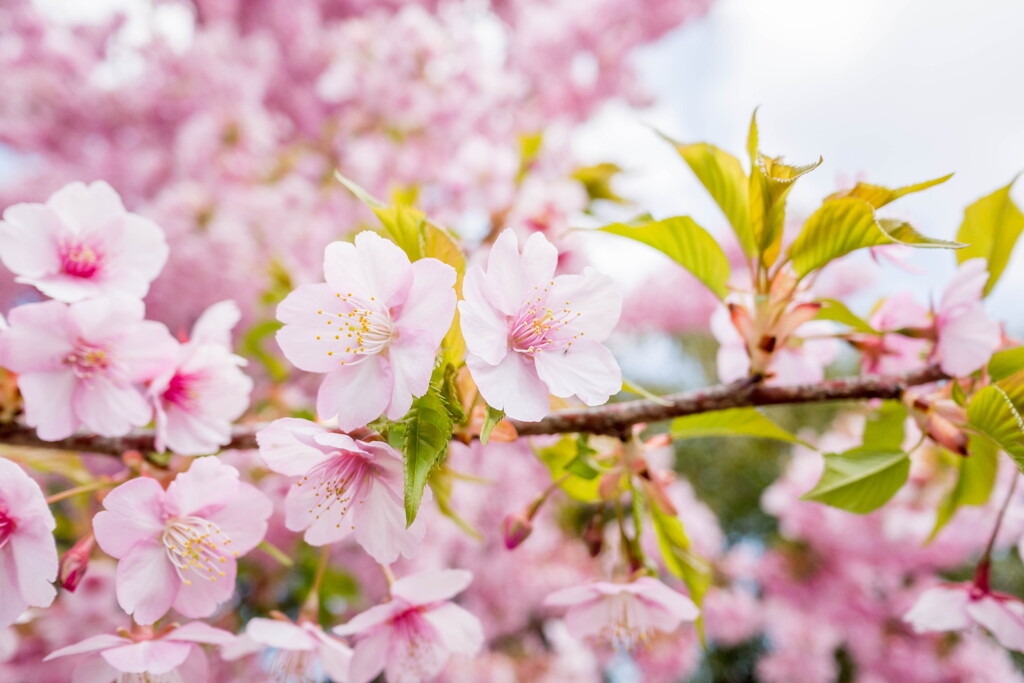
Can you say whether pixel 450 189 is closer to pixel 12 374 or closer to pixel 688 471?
pixel 12 374

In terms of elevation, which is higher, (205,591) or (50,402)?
(50,402)

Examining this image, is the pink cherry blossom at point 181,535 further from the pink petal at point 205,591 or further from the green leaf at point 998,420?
the green leaf at point 998,420

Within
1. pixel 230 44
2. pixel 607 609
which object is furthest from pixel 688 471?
pixel 607 609

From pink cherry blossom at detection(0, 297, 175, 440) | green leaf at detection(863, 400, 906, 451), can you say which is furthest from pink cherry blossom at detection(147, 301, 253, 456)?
green leaf at detection(863, 400, 906, 451)

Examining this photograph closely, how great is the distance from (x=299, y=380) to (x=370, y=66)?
4.53 feet

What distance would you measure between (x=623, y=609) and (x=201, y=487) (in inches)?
16.9

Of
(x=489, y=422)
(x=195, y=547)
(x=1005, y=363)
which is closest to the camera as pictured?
(x=489, y=422)

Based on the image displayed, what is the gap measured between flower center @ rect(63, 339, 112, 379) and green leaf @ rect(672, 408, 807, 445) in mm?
551

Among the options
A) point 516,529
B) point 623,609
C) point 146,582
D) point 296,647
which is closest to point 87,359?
point 146,582

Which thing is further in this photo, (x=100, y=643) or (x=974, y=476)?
(x=974, y=476)

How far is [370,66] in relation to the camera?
106 inches

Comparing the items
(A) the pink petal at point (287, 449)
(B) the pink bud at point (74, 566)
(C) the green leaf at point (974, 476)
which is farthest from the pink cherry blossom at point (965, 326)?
(B) the pink bud at point (74, 566)

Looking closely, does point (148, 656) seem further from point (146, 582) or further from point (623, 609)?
point (623, 609)

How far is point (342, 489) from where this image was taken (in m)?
0.51
